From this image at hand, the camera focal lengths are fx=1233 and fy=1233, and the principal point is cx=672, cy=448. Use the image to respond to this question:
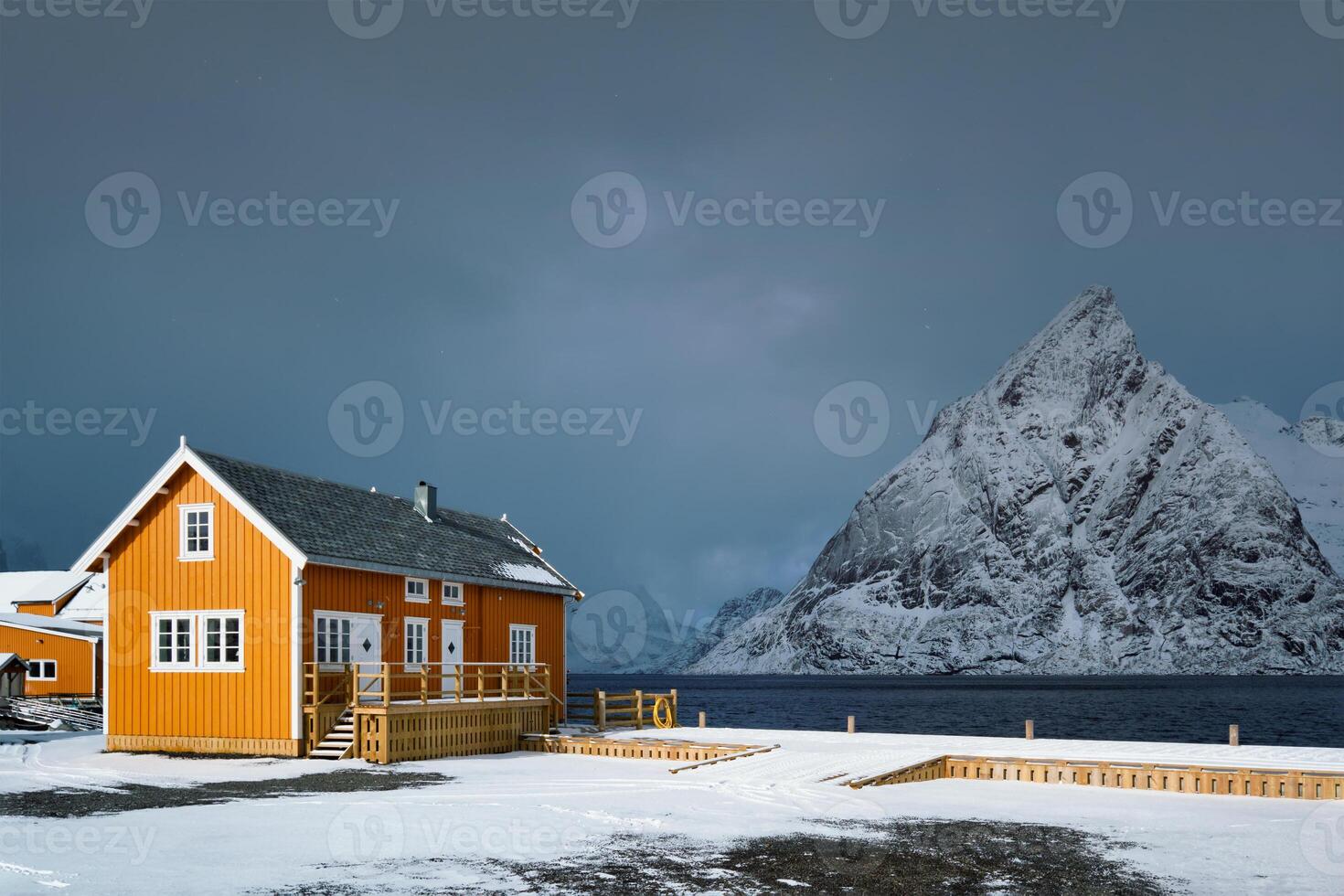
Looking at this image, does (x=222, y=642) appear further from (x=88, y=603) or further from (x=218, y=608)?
(x=88, y=603)

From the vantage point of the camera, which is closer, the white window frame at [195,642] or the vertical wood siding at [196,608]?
the vertical wood siding at [196,608]

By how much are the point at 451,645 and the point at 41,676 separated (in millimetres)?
24930

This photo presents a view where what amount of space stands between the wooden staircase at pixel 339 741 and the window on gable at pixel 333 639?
4.68 feet

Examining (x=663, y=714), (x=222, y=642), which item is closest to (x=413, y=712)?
(x=222, y=642)

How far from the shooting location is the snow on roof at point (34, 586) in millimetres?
56156

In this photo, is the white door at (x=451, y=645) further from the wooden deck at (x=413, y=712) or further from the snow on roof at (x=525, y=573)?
the snow on roof at (x=525, y=573)

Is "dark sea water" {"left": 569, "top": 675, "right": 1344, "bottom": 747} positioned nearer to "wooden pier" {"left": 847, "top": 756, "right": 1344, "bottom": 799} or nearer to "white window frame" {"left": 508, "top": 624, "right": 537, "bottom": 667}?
"white window frame" {"left": 508, "top": 624, "right": 537, "bottom": 667}

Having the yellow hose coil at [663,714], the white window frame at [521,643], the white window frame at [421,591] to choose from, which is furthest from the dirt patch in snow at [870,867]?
the yellow hose coil at [663,714]

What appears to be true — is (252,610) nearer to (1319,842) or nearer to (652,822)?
→ (652,822)

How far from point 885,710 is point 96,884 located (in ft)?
356

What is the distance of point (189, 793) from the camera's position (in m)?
22.1

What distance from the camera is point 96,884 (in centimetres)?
1355

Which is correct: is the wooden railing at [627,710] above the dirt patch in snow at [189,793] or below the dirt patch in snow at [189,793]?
below

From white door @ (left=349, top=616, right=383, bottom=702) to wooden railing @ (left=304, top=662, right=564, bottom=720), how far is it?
51 millimetres
